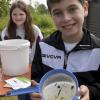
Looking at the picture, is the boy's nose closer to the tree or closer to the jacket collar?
the jacket collar

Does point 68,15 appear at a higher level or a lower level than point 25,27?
higher

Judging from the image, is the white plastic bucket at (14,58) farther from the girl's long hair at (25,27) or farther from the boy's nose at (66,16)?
the girl's long hair at (25,27)

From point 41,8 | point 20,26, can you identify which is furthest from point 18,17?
→ point 41,8

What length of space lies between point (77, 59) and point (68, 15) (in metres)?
0.27

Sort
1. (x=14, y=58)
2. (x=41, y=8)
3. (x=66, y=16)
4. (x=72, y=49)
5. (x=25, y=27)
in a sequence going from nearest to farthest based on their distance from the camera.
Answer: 1. (x=66, y=16)
2. (x=72, y=49)
3. (x=14, y=58)
4. (x=25, y=27)
5. (x=41, y=8)

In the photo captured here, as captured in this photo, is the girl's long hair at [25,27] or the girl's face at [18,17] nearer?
the girl's long hair at [25,27]

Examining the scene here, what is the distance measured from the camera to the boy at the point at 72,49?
141 centimetres

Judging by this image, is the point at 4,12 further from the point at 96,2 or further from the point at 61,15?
the point at 61,15

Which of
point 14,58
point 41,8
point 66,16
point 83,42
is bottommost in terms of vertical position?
point 14,58

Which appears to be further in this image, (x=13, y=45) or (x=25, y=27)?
(x=25, y=27)

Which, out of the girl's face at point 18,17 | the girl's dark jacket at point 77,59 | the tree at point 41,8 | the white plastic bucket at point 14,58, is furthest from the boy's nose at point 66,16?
the tree at point 41,8

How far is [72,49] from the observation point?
1513 mm

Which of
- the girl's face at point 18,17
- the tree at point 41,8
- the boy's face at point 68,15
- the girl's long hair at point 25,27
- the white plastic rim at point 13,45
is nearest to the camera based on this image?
the boy's face at point 68,15

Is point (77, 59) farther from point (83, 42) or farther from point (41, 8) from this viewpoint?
point (41, 8)
